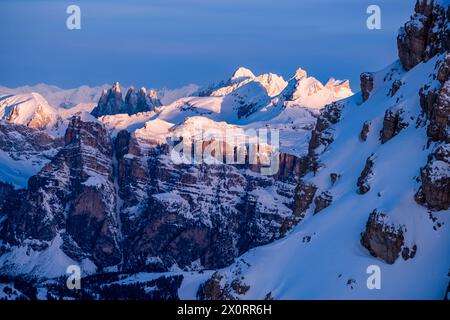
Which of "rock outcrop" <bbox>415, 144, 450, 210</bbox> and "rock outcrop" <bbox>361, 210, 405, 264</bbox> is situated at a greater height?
"rock outcrop" <bbox>415, 144, 450, 210</bbox>

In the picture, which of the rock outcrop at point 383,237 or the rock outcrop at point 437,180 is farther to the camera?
the rock outcrop at point 383,237

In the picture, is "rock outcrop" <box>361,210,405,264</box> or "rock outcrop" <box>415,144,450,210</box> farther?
"rock outcrop" <box>361,210,405,264</box>

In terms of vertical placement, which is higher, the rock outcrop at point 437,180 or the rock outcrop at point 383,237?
the rock outcrop at point 437,180

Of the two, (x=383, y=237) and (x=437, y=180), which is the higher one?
(x=437, y=180)

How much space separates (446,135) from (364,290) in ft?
80.1

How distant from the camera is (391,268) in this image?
184 m

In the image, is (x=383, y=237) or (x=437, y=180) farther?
(x=383, y=237)
